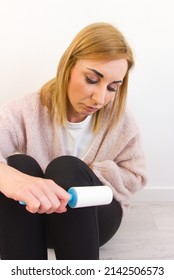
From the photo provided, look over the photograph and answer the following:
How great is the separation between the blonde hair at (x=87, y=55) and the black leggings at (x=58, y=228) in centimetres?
18

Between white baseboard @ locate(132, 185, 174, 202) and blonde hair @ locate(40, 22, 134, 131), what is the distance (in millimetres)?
508

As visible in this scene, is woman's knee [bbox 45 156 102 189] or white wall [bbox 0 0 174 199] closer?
woman's knee [bbox 45 156 102 189]

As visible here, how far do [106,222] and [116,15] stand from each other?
2.04 feet

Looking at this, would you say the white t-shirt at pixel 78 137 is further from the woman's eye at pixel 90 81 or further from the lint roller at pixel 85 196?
the lint roller at pixel 85 196

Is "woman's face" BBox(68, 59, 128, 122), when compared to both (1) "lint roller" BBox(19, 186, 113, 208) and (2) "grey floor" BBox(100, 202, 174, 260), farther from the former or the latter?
(2) "grey floor" BBox(100, 202, 174, 260)

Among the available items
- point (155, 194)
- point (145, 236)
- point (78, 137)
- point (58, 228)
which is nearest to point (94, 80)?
point (78, 137)

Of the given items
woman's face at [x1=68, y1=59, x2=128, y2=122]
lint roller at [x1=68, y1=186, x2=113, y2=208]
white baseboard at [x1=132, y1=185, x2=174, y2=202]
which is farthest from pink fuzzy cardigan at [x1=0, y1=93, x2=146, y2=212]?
white baseboard at [x1=132, y1=185, x2=174, y2=202]

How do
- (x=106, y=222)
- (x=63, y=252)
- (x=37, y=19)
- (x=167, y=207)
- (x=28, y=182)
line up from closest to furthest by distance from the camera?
1. (x=28, y=182)
2. (x=63, y=252)
3. (x=106, y=222)
4. (x=37, y=19)
5. (x=167, y=207)

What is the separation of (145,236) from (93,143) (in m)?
0.39

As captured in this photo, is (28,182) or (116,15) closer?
(28,182)

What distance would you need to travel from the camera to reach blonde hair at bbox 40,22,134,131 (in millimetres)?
685

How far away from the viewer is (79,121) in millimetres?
856

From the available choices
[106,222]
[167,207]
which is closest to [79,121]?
[106,222]

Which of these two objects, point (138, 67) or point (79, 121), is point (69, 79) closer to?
point (79, 121)
